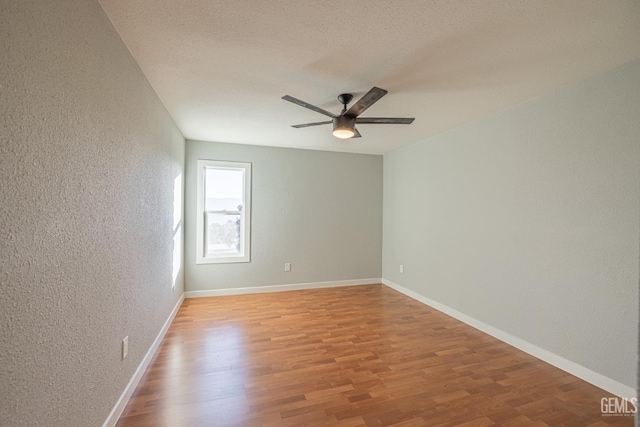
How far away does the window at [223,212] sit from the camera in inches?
161

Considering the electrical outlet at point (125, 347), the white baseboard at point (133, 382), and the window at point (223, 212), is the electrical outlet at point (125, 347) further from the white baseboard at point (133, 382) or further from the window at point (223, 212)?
the window at point (223, 212)

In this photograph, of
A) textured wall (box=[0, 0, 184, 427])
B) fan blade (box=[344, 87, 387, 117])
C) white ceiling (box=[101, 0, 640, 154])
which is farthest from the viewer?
fan blade (box=[344, 87, 387, 117])

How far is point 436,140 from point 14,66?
3860mm

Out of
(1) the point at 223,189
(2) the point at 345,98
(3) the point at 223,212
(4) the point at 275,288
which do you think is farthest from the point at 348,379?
(1) the point at 223,189

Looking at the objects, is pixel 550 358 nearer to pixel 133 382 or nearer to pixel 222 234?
pixel 133 382

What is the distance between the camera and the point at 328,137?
150 inches

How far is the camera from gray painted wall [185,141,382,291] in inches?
163

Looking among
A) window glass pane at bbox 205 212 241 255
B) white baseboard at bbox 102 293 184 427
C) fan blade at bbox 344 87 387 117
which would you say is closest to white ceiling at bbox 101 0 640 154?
fan blade at bbox 344 87 387 117

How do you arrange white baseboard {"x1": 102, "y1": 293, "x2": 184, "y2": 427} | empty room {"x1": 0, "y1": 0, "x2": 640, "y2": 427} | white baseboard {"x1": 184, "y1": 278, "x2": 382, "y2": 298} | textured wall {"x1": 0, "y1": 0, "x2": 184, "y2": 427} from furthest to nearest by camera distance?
white baseboard {"x1": 184, "y1": 278, "x2": 382, "y2": 298}, white baseboard {"x1": 102, "y1": 293, "x2": 184, "y2": 427}, empty room {"x1": 0, "y1": 0, "x2": 640, "y2": 427}, textured wall {"x1": 0, "y1": 0, "x2": 184, "y2": 427}

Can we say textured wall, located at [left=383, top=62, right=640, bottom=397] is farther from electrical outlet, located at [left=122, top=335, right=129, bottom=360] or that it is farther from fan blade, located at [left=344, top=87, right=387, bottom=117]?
electrical outlet, located at [left=122, top=335, right=129, bottom=360]

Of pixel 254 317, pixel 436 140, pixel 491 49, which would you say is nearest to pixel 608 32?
pixel 491 49

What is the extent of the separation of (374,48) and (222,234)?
343 cm

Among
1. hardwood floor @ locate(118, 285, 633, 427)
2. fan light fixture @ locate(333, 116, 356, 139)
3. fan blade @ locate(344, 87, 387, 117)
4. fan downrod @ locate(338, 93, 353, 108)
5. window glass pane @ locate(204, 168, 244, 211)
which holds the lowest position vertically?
hardwood floor @ locate(118, 285, 633, 427)

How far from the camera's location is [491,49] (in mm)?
1782
